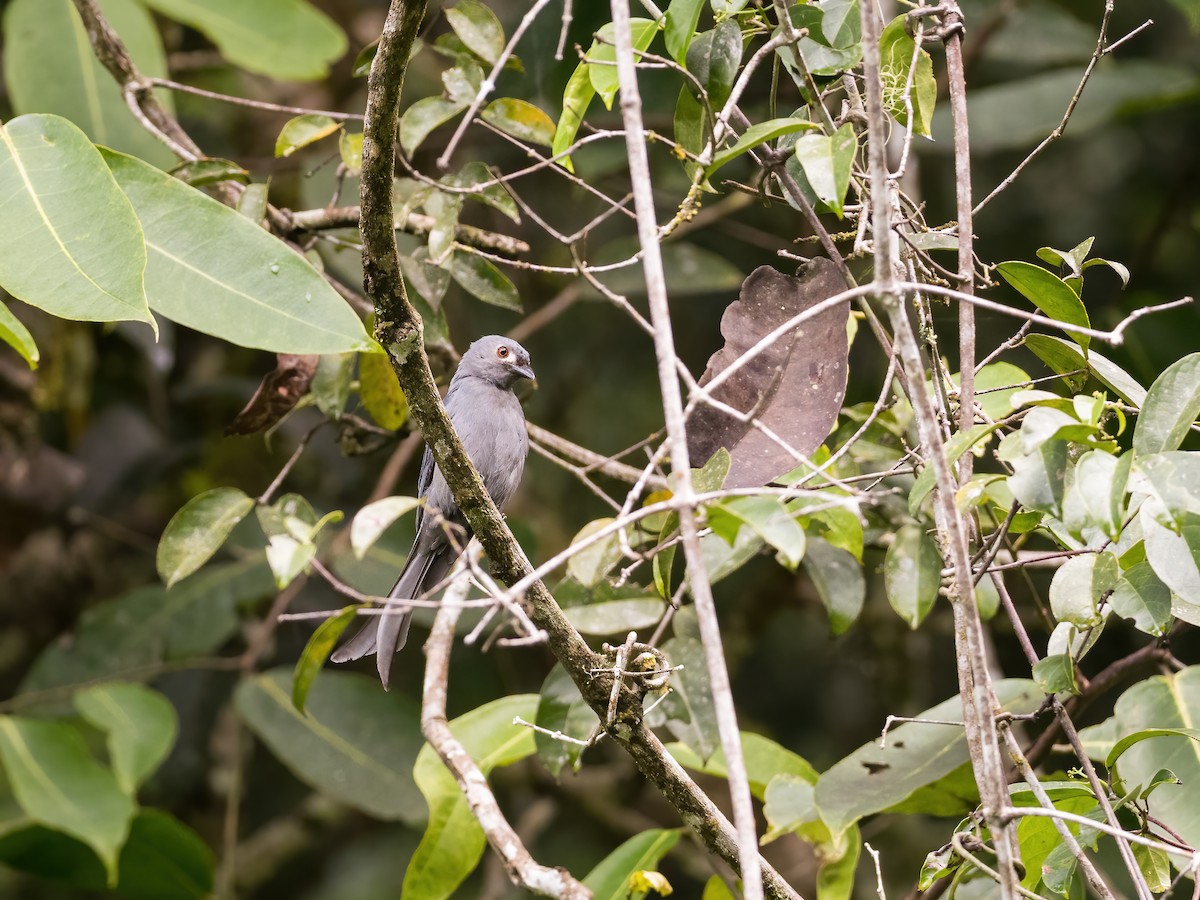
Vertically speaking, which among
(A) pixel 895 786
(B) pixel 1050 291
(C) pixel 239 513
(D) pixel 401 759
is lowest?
(D) pixel 401 759

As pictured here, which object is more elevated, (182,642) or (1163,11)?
(1163,11)

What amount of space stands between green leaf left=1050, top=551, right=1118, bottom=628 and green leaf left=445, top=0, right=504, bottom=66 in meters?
1.97

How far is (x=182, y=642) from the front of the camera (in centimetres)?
432

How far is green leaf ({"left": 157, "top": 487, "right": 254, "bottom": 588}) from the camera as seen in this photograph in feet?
9.77

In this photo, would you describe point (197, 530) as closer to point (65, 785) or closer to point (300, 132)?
point (300, 132)

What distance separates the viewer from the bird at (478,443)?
358 centimetres

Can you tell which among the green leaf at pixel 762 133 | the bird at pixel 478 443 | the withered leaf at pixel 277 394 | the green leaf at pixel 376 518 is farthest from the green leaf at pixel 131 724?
the green leaf at pixel 762 133

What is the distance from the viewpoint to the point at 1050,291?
2188 millimetres

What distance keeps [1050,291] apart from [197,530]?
2.16 m

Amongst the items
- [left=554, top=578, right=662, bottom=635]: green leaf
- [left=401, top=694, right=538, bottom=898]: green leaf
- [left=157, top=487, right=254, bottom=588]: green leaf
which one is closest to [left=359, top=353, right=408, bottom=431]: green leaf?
[left=157, top=487, right=254, bottom=588]: green leaf

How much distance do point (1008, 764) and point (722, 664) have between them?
198 cm

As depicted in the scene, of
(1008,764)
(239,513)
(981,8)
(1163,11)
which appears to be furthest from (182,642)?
(1163,11)

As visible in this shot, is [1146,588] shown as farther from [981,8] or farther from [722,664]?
[981,8]

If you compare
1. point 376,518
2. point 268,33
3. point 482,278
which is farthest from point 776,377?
point 268,33
